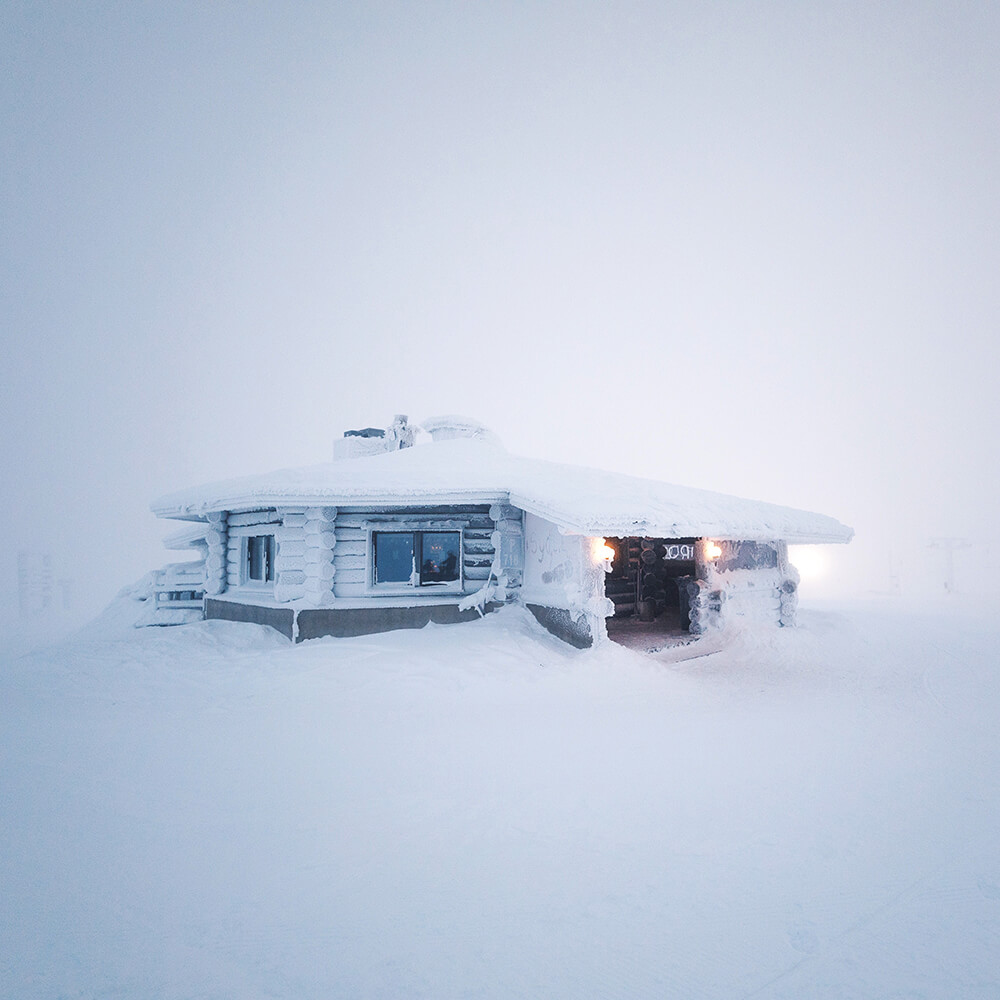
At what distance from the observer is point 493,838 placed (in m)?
4.11

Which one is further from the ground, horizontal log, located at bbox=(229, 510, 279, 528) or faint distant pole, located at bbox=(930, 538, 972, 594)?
horizontal log, located at bbox=(229, 510, 279, 528)

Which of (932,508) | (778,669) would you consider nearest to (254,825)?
(778,669)

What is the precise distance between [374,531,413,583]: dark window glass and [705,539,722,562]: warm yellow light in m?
6.51

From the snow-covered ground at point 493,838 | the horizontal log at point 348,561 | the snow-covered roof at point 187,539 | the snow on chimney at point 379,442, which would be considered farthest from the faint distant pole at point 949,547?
the snow-covered roof at point 187,539

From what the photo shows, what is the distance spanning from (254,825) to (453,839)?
160 cm

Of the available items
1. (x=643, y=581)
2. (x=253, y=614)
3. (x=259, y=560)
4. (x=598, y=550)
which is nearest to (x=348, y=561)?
(x=253, y=614)

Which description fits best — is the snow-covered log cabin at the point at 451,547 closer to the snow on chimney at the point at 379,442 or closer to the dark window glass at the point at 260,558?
the dark window glass at the point at 260,558

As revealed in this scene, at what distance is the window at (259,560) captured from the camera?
12.2 metres

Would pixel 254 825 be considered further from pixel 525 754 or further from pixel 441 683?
pixel 441 683

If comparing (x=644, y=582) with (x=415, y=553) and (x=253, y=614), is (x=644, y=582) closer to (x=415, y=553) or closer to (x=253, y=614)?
(x=415, y=553)

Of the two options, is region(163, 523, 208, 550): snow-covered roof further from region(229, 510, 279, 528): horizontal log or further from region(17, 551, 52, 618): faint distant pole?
region(17, 551, 52, 618): faint distant pole

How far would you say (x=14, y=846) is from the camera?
13.1 feet

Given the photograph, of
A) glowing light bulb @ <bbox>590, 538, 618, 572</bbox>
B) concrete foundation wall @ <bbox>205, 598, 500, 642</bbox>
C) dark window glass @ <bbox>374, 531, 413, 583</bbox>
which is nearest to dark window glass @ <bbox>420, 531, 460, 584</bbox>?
dark window glass @ <bbox>374, 531, 413, 583</bbox>

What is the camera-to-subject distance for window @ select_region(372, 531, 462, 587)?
11742 mm
